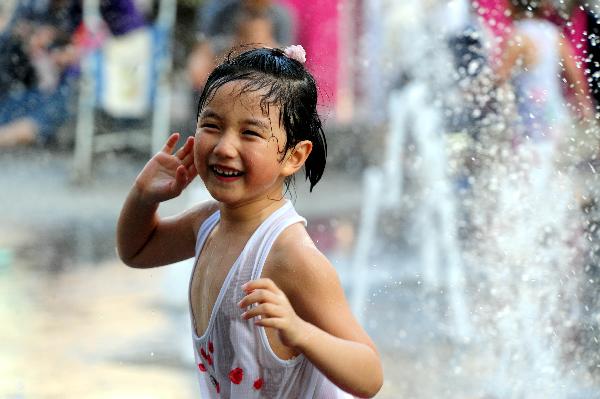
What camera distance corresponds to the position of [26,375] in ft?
12.8

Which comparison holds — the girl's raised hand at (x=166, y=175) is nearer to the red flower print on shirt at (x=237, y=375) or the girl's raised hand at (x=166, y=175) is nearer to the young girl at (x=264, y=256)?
the young girl at (x=264, y=256)

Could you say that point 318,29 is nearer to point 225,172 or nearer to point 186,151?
point 186,151

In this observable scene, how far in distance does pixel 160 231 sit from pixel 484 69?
3.35 m

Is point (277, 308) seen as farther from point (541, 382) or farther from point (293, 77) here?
point (541, 382)

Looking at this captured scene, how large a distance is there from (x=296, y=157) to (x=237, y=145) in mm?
139

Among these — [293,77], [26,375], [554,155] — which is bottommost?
[26,375]

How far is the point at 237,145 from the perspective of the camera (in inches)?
79.5

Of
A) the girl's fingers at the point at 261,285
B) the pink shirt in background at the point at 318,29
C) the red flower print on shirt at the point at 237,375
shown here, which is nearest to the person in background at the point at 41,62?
the pink shirt in background at the point at 318,29

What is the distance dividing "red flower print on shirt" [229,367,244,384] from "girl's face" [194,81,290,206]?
0.30 meters

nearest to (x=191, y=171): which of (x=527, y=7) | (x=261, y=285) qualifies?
(x=261, y=285)

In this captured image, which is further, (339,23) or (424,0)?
(339,23)

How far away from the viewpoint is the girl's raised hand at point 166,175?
2.30 metres

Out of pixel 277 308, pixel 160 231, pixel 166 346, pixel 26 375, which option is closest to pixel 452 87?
→ pixel 166 346

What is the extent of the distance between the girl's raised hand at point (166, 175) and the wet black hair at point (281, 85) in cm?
18
